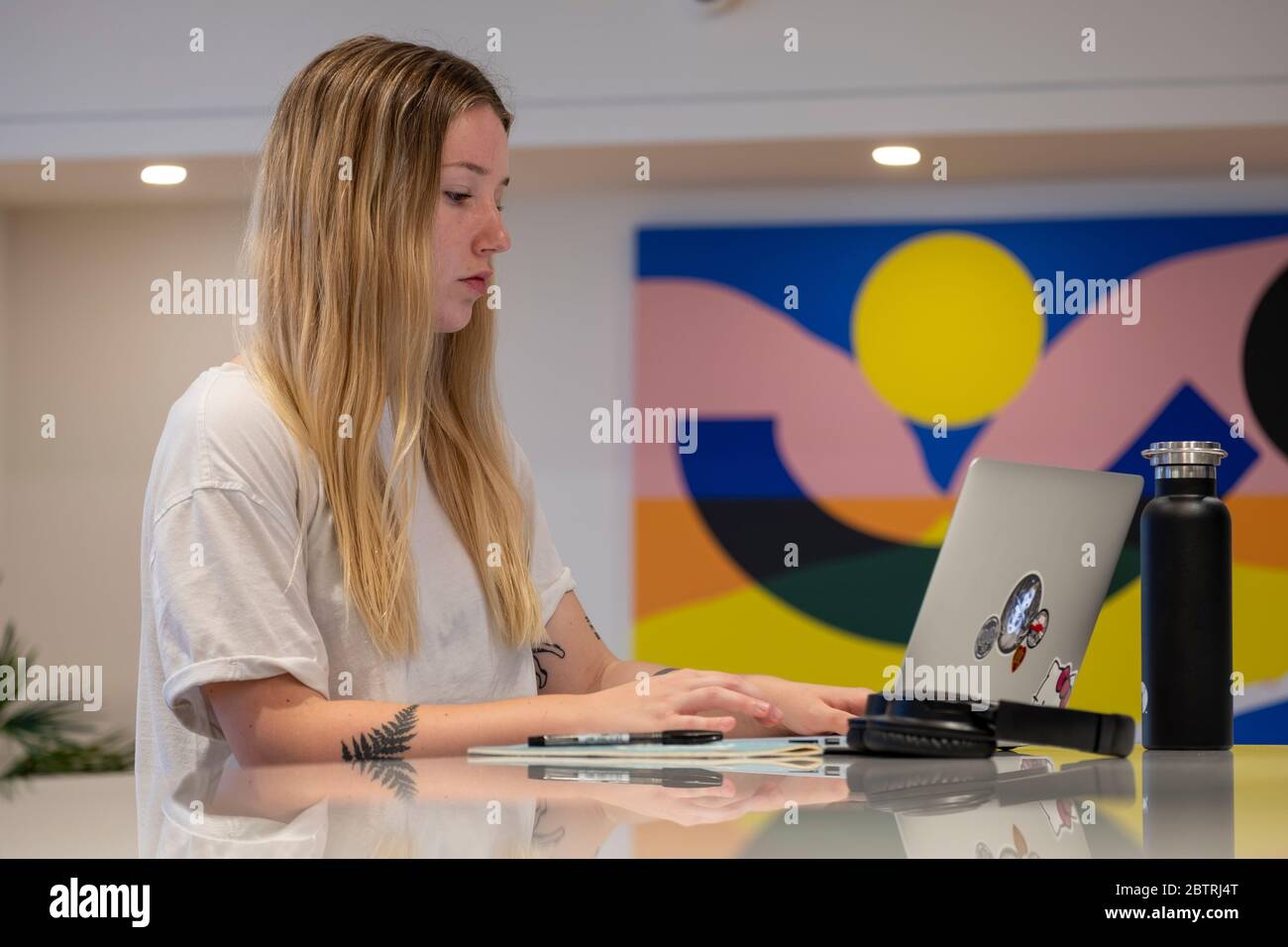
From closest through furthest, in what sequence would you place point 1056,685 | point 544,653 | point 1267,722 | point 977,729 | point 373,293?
point 977,729
point 1056,685
point 373,293
point 544,653
point 1267,722

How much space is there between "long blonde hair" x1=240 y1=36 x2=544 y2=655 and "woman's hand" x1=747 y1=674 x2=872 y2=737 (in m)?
0.31

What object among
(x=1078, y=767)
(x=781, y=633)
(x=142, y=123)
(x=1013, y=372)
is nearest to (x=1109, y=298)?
(x=1013, y=372)

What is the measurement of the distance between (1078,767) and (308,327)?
2.94 ft

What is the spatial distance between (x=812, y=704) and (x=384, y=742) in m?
0.43

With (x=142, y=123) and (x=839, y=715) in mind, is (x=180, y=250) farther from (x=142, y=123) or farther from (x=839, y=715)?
(x=839, y=715)

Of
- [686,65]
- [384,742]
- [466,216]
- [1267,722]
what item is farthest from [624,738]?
[1267,722]

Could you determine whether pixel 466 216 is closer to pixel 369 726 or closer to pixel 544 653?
pixel 544 653

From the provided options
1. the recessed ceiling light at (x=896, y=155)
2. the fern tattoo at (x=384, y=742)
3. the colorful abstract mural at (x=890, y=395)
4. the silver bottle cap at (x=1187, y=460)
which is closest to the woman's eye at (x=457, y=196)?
the fern tattoo at (x=384, y=742)

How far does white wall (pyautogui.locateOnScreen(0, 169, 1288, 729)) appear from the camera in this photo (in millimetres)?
4617

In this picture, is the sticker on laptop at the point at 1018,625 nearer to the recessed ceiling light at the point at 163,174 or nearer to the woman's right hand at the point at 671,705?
the woman's right hand at the point at 671,705

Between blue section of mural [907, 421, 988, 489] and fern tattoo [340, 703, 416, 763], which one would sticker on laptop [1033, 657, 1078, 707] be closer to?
fern tattoo [340, 703, 416, 763]

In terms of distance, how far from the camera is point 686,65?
425 cm
